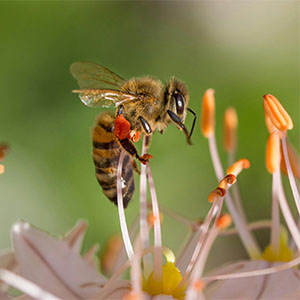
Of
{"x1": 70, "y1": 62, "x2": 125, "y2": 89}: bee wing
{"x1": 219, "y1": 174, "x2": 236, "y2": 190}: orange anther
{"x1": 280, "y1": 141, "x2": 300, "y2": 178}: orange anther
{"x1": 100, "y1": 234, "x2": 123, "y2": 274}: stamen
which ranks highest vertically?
{"x1": 70, "y1": 62, "x2": 125, "y2": 89}: bee wing

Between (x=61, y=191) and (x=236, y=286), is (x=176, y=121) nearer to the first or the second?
(x=236, y=286)

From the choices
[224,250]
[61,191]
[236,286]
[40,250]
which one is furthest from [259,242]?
[40,250]

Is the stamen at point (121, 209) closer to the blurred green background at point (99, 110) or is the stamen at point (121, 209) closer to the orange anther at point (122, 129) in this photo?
the orange anther at point (122, 129)

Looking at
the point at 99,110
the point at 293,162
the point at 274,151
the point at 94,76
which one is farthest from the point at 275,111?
the point at 99,110

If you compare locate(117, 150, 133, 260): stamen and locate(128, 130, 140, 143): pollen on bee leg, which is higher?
locate(128, 130, 140, 143): pollen on bee leg

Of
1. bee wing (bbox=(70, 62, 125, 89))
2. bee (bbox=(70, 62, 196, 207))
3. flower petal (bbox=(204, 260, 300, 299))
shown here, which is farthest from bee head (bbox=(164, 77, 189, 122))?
flower petal (bbox=(204, 260, 300, 299))

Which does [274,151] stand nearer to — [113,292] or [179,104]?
[179,104]

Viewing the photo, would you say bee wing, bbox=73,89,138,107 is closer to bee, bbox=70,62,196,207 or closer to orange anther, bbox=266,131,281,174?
bee, bbox=70,62,196,207
